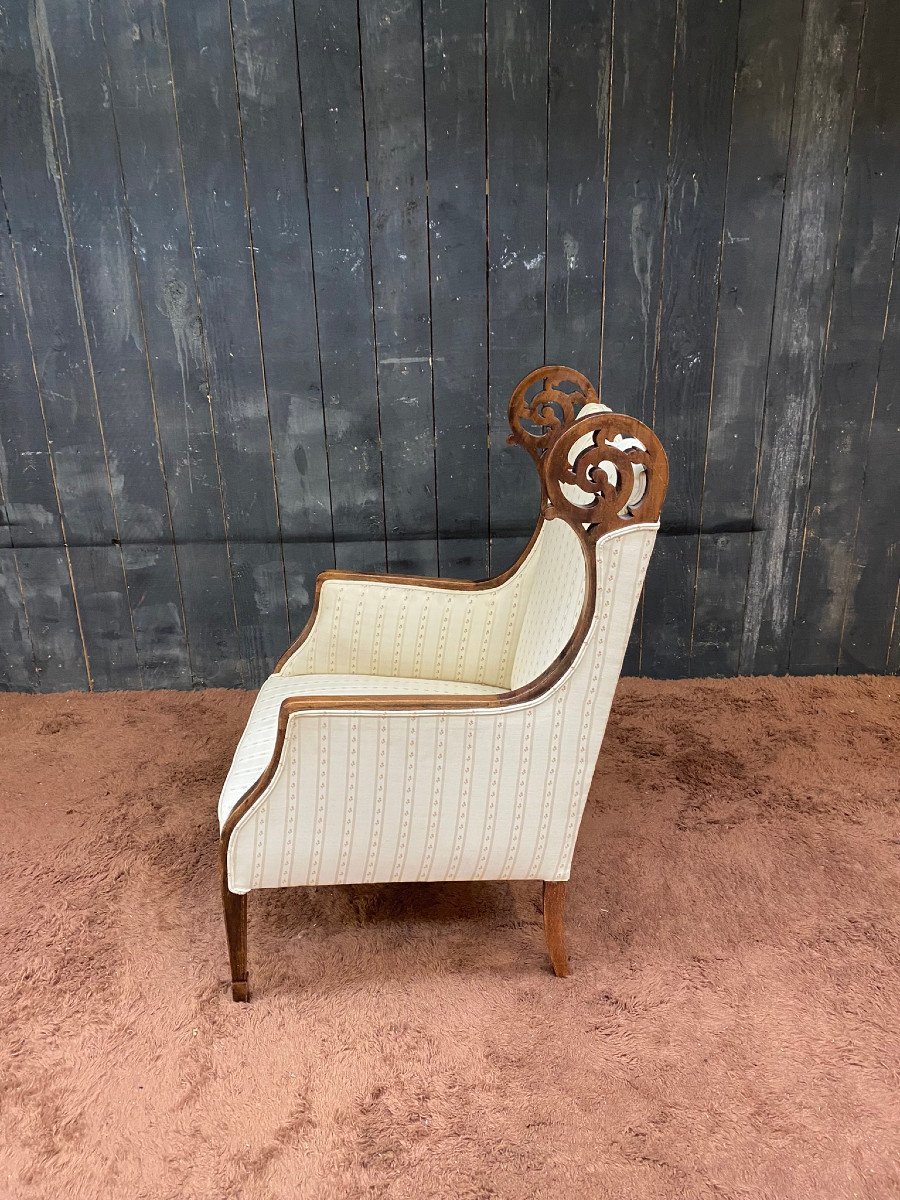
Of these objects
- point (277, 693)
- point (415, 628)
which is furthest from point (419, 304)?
point (277, 693)

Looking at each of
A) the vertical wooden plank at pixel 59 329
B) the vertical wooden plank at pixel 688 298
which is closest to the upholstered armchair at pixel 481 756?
the vertical wooden plank at pixel 688 298

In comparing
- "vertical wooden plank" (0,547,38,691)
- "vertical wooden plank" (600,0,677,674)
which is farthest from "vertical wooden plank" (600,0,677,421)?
"vertical wooden plank" (0,547,38,691)

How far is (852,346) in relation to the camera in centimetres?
237

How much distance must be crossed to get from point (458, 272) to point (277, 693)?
4.08 feet

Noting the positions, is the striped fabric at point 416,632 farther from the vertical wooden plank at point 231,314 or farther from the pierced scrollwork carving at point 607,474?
the vertical wooden plank at point 231,314

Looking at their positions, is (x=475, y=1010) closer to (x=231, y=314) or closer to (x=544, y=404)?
(x=544, y=404)

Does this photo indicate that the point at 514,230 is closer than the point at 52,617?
Yes

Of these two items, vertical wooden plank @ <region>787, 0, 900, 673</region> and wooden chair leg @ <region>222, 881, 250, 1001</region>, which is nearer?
wooden chair leg @ <region>222, 881, 250, 1001</region>

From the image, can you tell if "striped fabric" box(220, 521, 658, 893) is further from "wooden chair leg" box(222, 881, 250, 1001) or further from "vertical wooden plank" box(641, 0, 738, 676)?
"vertical wooden plank" box(641, 0, 738, 676)

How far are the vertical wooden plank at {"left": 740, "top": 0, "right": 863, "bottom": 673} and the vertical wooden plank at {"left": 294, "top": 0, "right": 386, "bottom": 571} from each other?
1.12 metres

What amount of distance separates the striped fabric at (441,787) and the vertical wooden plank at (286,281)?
44.3 inches

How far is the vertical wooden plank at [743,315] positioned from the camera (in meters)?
2.14

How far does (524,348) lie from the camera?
2.33 m

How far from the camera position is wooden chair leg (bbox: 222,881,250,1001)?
1447mm
